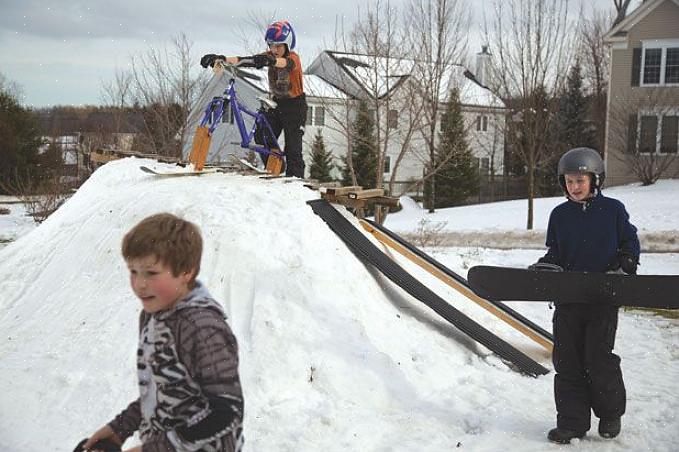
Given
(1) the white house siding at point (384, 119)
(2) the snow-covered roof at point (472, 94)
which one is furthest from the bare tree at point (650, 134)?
(2) the snow-covered roof at point (472, 94)

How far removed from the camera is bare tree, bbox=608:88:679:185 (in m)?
29.2

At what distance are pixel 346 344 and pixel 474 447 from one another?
1.30 metres

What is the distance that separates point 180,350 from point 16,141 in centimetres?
3327

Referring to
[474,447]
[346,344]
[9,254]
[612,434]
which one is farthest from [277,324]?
[9,254]

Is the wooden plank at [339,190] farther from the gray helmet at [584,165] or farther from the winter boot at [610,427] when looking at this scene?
the winter boot at [610,427]

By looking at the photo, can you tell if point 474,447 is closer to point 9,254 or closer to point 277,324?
point 277,324

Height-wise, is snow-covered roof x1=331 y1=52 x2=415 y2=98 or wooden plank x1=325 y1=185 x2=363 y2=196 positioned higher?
snow-covered roof x1=331 y1=52 x2=415 y2=98

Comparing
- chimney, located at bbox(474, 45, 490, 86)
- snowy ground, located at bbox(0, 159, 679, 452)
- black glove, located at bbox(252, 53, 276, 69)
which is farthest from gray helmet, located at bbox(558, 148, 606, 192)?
chimney, located at bbox(474, 45, 490, 86)

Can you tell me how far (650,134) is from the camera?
29484mm

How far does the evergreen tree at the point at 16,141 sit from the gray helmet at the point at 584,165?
1224 inches

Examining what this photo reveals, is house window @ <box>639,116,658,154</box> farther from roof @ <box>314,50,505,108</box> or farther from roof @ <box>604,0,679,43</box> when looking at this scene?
roof @ <box>314,50,505,108</box>

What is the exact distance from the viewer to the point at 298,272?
18.8 feet

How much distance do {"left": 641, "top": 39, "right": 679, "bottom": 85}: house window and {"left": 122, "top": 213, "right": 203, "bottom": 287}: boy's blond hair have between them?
1254 inches

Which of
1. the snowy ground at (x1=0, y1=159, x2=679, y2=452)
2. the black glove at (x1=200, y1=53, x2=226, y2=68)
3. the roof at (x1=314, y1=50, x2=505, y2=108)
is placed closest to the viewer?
the snowy ground at (x1=0, y1=159, x2=679, y2=452)
